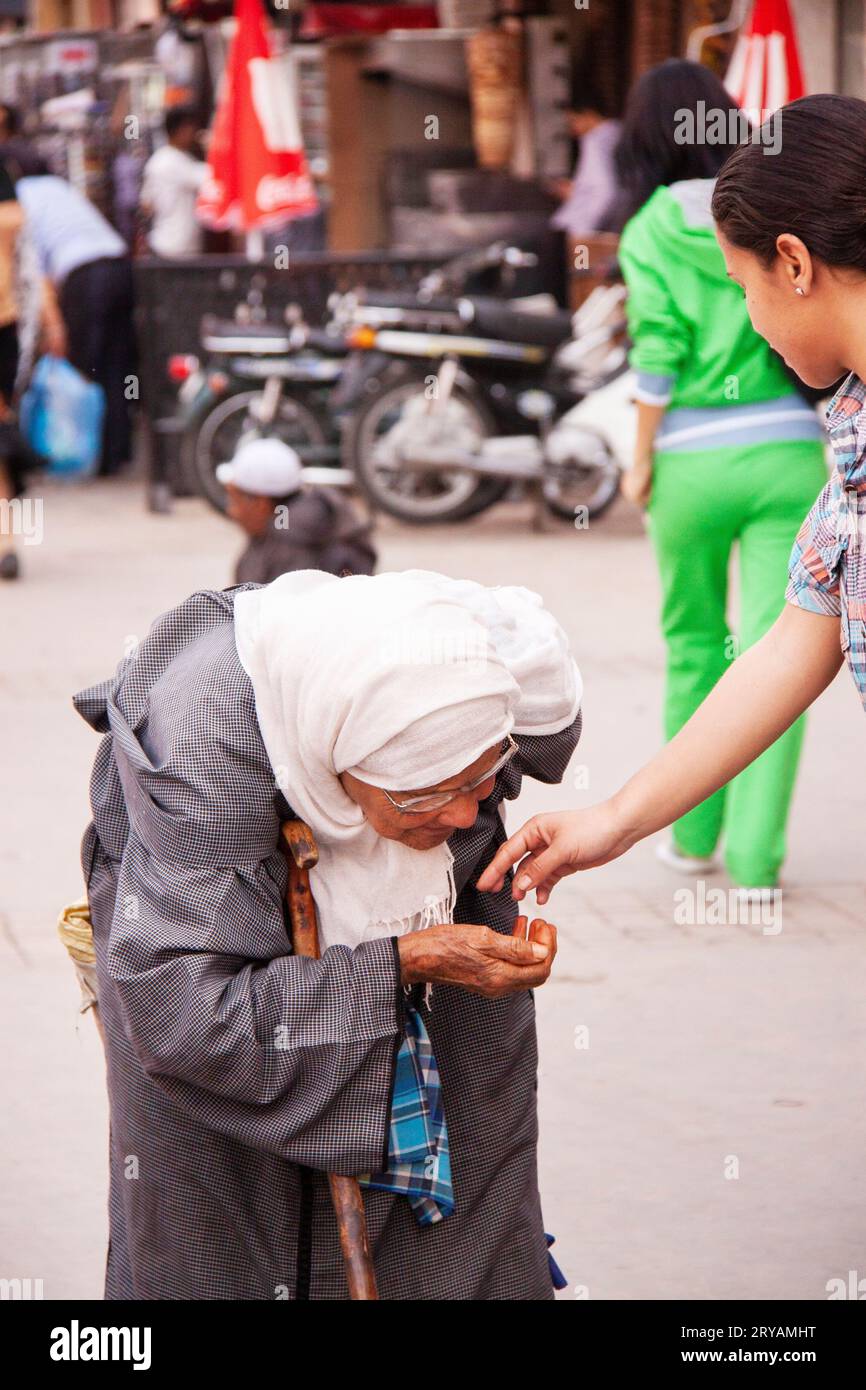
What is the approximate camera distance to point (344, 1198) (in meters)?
2.31

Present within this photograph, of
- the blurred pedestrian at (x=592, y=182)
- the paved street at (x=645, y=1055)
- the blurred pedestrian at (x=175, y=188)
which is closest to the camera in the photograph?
the paved street at (x=645, y=1055)

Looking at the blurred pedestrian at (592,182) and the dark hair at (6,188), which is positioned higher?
the blurred pedestrian at (592,182)

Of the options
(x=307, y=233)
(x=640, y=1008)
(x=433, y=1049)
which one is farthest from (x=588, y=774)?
(x=307, y=233)

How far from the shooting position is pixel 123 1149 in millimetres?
2502

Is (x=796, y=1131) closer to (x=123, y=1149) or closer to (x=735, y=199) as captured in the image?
(x=123, y=1149)

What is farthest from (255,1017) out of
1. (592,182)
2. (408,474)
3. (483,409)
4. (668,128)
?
(592,182)

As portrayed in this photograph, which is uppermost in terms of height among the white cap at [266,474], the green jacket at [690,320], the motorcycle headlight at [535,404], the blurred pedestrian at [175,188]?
the blurred pedestrian at [175,188]

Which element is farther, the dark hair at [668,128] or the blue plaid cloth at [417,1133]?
the dark hair at [668,128]

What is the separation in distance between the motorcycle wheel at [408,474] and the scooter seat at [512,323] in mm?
337

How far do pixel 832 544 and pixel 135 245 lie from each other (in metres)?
12.7

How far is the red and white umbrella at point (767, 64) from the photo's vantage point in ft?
27.0

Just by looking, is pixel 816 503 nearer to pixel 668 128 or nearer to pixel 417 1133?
pixel 417 1133

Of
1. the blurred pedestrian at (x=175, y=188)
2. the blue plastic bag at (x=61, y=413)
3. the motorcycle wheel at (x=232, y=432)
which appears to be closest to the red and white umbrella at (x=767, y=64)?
the motorcycle wheel at (x=232, y=432)

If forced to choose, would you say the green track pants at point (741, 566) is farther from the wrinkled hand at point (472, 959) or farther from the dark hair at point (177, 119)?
the dark hair at point (177, 119)
